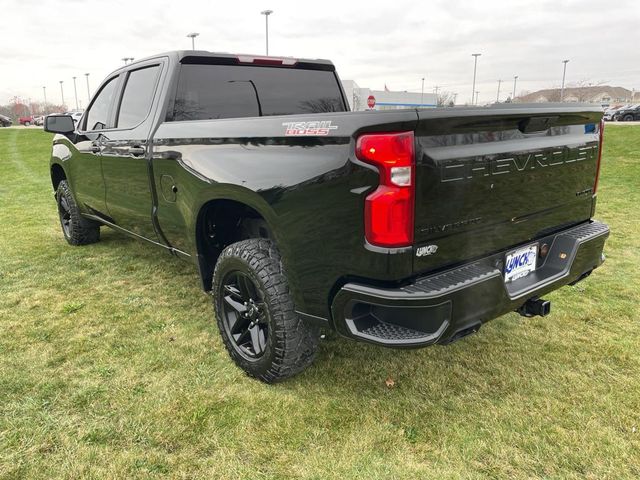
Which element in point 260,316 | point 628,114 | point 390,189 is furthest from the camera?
point 628,114

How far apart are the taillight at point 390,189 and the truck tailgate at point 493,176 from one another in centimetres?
4

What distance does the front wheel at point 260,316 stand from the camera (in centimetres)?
257

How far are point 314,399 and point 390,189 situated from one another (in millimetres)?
1287

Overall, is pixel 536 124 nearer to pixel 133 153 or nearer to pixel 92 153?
pixel 133 153

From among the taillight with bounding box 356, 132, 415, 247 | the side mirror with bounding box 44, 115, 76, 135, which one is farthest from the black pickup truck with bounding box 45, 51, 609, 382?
the side mirror with bounding box 44, 115, 76, 135

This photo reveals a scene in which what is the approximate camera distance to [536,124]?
2477 millimetres

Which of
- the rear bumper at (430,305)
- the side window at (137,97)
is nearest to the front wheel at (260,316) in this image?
the rear bumper at (430,305)

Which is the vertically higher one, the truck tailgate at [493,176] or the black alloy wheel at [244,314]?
the truck tailgate at [493,176]

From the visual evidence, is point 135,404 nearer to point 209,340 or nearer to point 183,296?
point 209,340

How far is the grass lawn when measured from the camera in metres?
2.23

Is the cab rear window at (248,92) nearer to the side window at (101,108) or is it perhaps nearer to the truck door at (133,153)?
the truck door at (133,153)

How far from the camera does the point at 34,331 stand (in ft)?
11.5

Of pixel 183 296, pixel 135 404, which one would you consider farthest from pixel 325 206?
pixel 183 296

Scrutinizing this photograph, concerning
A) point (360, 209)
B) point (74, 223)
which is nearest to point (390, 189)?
point (360, 209)
